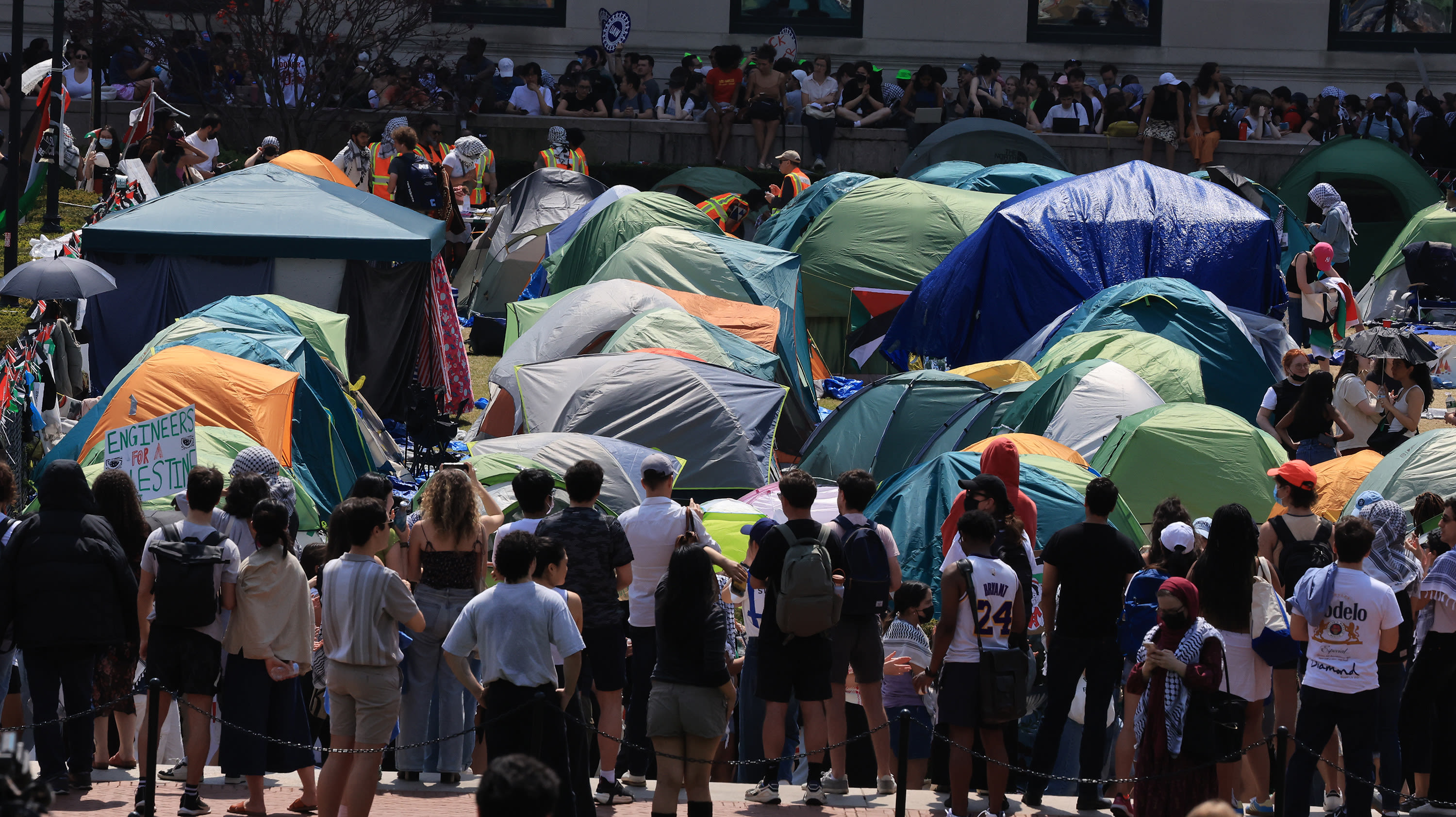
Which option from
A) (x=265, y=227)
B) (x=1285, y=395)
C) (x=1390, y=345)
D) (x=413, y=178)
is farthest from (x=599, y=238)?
(x=1390, y=345)

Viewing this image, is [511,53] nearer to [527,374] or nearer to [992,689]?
[527,374]

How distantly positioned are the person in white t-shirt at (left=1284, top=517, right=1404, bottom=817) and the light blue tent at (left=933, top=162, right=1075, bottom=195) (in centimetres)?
1622

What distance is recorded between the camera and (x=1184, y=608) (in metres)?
7.05

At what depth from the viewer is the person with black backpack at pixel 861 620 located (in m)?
7.81

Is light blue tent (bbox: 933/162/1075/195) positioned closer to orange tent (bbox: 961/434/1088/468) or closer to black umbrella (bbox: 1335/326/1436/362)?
black umbrella (bbox: 1335/326/1436/362)

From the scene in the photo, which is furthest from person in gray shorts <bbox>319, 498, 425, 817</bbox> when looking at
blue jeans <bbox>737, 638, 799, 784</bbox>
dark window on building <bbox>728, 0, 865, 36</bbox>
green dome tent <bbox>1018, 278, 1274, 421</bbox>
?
dark window on building <bbox>728, 0, 865, 36</bbox>

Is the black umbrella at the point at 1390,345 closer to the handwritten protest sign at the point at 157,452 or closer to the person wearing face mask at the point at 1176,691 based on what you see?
the person wearing face mask at the point at 1176,691

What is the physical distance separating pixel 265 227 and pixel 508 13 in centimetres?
1523

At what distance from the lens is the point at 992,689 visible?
24.7 feet

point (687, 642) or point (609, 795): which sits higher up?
point (687, 642)

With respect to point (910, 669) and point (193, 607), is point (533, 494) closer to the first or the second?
point (193, 607)

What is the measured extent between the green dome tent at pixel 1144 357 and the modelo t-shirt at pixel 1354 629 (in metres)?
7.53

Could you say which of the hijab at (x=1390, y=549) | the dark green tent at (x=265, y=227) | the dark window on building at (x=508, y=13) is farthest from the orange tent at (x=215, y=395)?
the dark window on building at (x=508, y=13)

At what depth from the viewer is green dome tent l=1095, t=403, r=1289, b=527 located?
12922 mm
